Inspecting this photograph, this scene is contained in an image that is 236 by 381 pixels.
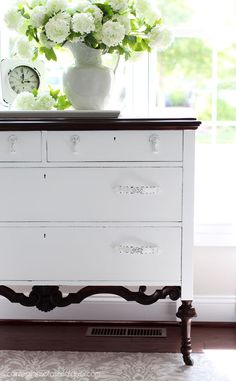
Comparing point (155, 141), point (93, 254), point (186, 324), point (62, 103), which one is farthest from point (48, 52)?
point (186, 324)

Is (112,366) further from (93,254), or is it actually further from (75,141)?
(75,141)

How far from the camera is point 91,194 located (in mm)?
2314

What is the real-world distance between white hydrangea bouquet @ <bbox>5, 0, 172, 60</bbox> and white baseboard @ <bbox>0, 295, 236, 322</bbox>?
4.00ft

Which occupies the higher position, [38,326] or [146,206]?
[146,206]

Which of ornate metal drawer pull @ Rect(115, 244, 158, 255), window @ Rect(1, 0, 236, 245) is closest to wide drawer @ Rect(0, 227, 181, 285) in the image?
ornate metal drawer pull @ Rect(115, 244, 158, 255)

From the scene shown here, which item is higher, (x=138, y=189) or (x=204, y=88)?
(x=204, y=88)

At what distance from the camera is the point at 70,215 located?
2.33 m

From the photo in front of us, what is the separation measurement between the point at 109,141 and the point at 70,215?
324 millimetres

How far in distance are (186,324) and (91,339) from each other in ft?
1.71

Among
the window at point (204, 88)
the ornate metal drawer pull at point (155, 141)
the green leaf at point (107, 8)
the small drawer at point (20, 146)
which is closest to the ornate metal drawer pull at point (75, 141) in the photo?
the small drawer at point (20, 146)

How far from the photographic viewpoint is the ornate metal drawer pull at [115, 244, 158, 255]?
2324 millimetres

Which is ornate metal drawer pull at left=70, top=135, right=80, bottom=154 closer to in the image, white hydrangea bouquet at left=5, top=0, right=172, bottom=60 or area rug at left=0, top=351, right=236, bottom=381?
white hydrangea bouquet at left=5, top=0, right=172, bottom=60

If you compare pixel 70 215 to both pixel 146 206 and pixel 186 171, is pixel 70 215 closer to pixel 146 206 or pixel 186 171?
pixel 146 206

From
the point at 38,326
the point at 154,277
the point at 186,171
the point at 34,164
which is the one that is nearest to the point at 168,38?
the point at 186,171
